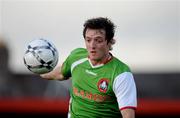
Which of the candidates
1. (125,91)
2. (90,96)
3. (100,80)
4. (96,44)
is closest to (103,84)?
(100,80)

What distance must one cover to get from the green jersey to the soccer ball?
332 mm

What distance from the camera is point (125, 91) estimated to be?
432 inches

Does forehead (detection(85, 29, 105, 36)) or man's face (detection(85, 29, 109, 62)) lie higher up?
forehead (detection(85, 29, 105, 36))

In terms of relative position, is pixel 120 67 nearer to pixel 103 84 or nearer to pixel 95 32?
pixel 103 84

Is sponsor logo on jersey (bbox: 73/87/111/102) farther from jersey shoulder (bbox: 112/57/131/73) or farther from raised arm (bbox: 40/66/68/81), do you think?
raised arm (bbox: 40/66/68/81)

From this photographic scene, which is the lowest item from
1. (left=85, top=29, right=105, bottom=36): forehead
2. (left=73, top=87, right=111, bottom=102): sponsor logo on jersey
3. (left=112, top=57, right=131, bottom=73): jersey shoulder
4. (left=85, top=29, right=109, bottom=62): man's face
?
(left=73, top=87, right=111, bottom=102): sponsor logo on jersey

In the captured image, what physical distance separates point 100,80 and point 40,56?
0.94 m

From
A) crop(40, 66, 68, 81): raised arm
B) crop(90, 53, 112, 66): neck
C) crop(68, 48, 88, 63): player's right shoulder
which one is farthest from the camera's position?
crop(40, 66, 68, 81): raised arm

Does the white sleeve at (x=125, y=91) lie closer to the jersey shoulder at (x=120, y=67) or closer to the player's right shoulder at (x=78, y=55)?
the jersey shoulder at (x=120, y=67)

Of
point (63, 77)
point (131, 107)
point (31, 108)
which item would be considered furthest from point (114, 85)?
point (31, 108)

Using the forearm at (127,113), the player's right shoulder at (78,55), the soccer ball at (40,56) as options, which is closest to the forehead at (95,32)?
the player's right shoulder at (78,55)

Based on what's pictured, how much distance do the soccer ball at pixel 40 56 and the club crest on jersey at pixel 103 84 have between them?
0.84m

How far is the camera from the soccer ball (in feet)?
38.0

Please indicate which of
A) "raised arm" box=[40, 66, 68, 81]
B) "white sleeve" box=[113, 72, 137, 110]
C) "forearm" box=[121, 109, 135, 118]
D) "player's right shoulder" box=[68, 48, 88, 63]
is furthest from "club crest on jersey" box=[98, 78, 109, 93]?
"raised arm" box=[40, 66, 68, 81]
